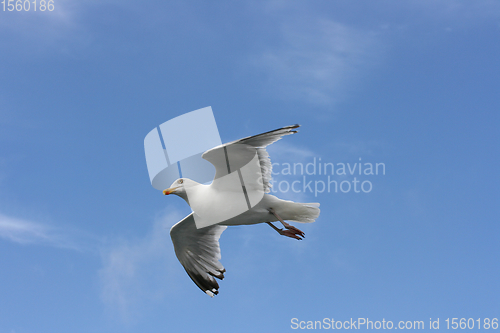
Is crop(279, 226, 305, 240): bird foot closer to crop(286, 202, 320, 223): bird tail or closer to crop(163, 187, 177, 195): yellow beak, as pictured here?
crop(286, 202, 320, 223): bird tail

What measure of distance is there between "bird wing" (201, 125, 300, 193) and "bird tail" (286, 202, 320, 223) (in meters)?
0.64

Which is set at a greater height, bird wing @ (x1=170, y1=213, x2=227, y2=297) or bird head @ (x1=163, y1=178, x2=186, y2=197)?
bird head @ (x1=163, y1=178, x2=186, y2=197)

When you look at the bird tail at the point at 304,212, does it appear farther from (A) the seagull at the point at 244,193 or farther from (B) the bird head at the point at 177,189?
(B) the bird head at the point at 177,189

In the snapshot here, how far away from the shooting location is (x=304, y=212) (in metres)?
7.71

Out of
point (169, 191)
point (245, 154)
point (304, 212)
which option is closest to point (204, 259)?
point (169, 191)

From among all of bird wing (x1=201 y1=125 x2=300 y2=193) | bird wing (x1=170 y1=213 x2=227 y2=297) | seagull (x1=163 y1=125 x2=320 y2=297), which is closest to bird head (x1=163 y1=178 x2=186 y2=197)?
seagull (x1=163 y1=125 x2=320 y2=297)

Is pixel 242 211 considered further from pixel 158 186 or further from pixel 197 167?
pixel 158 186

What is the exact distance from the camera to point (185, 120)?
7121 mm

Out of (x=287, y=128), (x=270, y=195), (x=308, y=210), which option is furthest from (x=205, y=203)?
(x=287, y=128)

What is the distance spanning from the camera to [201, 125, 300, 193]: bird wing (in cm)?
623

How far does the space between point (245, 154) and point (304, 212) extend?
70.3 inches

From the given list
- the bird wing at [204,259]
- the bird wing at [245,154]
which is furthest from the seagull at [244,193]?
the bird wing at [204,259]

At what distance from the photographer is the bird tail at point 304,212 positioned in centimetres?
759

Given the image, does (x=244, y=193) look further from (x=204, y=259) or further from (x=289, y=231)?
(x=204, y=259)
